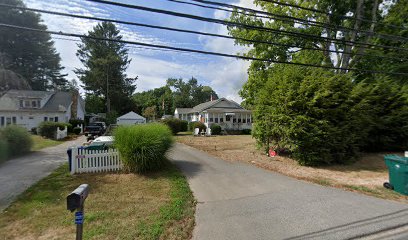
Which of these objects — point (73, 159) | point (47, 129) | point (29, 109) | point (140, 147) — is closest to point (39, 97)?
point (29, 109)

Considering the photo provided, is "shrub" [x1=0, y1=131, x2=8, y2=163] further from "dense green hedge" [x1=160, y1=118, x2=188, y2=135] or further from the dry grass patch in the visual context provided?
"dense green hedge" [x1=160, y1=118, x2=188, y2=135]

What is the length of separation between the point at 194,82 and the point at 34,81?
47861 mm

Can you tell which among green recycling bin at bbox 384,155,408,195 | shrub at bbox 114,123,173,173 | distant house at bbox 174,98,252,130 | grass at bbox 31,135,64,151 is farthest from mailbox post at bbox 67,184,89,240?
distant house at bbox 174,98,252,130

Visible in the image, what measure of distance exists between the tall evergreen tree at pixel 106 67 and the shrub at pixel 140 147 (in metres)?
39.0

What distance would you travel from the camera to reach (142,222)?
4250 millimetres

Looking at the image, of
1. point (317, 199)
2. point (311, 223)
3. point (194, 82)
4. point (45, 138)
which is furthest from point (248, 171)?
point (194, 82)

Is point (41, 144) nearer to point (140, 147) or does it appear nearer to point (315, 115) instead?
point (140, 147)

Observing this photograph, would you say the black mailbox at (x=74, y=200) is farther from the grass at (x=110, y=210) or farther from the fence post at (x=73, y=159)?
the fence post at (x=73, y=159)

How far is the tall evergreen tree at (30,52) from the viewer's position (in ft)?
124

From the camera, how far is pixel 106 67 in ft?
141

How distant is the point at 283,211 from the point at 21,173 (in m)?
8.87

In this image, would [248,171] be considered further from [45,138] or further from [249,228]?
[45,138]

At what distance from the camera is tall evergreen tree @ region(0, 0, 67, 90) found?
37.8 m

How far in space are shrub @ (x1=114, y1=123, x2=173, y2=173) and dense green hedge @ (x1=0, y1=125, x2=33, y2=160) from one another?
6696 mm
